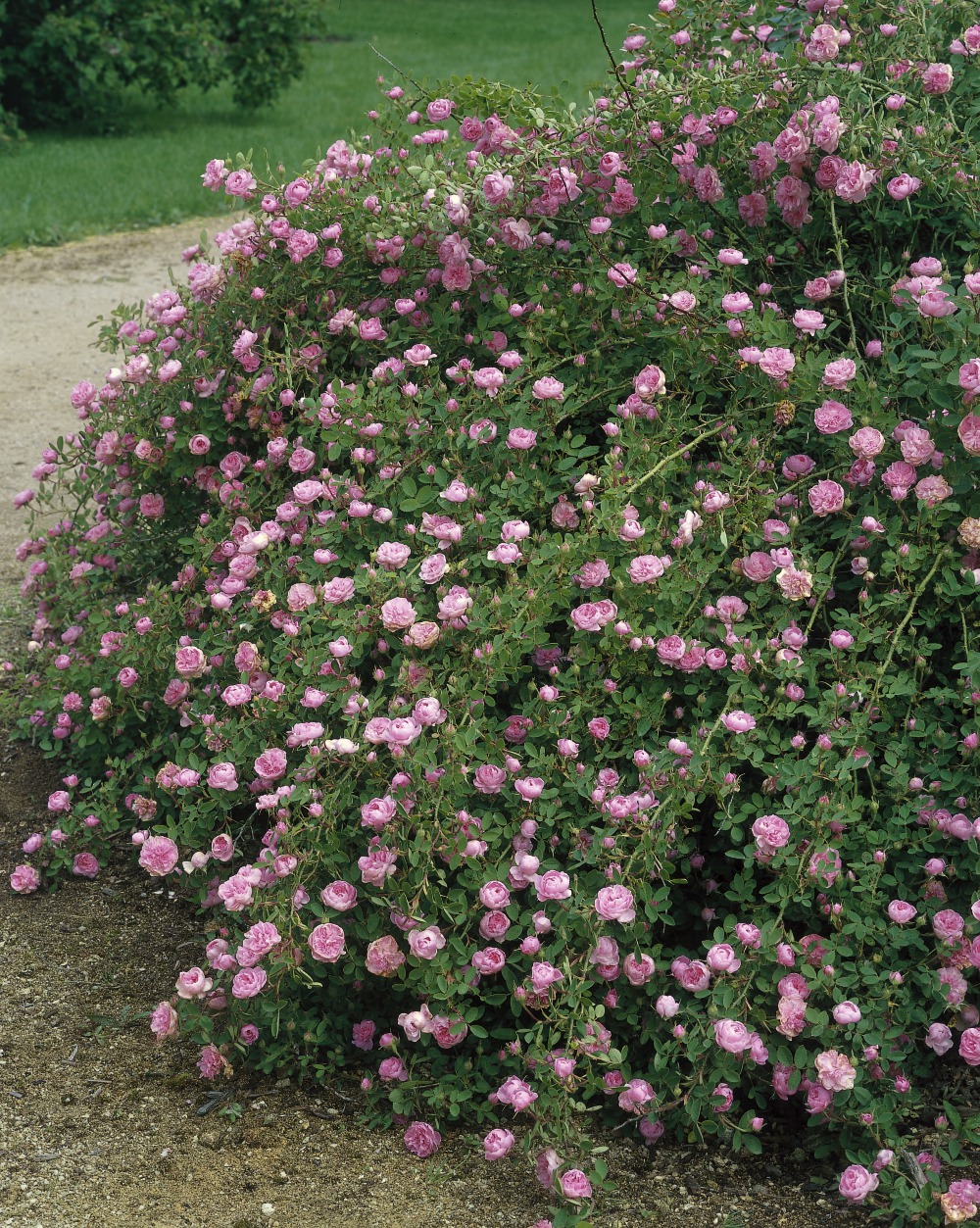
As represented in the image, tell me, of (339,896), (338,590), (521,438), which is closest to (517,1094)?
(339,896)

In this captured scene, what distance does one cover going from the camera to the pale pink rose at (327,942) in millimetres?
2236

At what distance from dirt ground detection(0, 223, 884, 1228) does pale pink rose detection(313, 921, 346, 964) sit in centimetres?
37

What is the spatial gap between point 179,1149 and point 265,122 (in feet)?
36.1

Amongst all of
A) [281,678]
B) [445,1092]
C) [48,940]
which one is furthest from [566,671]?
[48,940]

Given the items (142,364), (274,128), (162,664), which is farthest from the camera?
(274,128)

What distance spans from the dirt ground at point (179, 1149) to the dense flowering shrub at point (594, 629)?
73mm

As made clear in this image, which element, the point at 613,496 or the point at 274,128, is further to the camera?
the point at 274,128

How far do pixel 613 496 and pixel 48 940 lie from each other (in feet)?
5.11

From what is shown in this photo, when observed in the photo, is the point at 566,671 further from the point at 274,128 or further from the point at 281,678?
the point at 274,128

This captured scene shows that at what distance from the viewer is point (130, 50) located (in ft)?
35.9

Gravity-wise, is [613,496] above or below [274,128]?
above

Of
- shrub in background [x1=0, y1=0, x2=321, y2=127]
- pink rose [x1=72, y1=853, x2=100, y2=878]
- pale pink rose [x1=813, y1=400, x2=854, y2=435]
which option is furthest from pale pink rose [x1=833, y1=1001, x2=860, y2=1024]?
shrub in background [x1=0, y1=0, x2=321, y2=127]

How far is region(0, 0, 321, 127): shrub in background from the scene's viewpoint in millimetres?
10789

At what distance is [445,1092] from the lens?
2.33 metres
